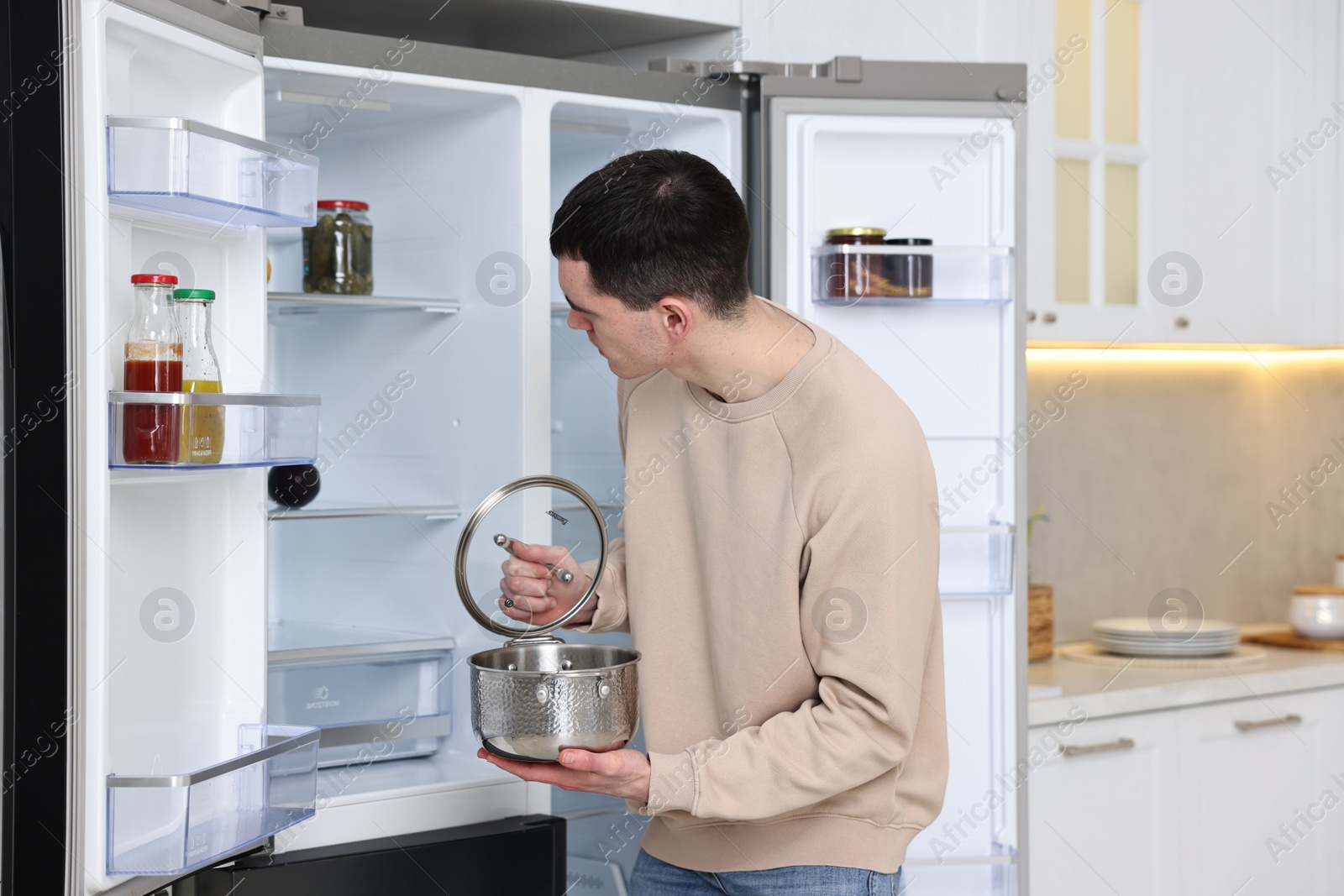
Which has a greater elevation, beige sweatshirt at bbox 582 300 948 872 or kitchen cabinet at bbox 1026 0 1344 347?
kitchen cabinet at bbox 1026 0 1344 347

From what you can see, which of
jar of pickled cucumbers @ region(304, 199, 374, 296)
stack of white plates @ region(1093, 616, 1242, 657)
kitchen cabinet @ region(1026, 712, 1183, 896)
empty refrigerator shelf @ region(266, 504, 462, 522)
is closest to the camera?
empty refrigerator shelf @ region(266, 504, 462, 522)

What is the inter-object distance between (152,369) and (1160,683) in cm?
187

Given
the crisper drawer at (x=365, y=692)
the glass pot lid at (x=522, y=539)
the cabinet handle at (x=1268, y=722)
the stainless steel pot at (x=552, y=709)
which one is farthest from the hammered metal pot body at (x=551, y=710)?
the cabinet handle at (x=1268, y=722)

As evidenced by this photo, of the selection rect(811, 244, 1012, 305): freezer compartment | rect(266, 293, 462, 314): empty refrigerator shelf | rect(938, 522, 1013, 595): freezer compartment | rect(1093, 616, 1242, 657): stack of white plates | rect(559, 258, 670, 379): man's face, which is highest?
rect(811, 244, 1012, 305): freezer compartment

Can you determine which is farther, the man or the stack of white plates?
the stack of white plates

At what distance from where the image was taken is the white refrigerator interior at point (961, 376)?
6.14 ft

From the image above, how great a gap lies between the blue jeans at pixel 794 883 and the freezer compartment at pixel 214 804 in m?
0.42

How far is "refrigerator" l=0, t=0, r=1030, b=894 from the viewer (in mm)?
1206

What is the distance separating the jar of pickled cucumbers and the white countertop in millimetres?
1311

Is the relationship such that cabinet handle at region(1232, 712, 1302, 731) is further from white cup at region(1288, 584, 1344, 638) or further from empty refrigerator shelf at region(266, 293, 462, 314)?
empty refrigerator shelf at region(266, 293, 462, 314)

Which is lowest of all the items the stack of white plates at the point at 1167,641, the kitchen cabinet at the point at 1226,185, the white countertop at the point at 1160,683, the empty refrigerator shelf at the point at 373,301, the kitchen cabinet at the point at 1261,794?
the kitchen cabinet at the point at 1261,794

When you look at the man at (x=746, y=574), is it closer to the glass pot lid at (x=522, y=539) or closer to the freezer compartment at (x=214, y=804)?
the glass pot lid at (x=522, y=539)

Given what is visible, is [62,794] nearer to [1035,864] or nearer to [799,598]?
[799,598]

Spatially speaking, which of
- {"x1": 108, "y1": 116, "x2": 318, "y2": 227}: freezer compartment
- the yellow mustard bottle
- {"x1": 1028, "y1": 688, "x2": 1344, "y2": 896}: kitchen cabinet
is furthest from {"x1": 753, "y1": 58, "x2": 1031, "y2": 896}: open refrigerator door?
the yellow mustard bottle
